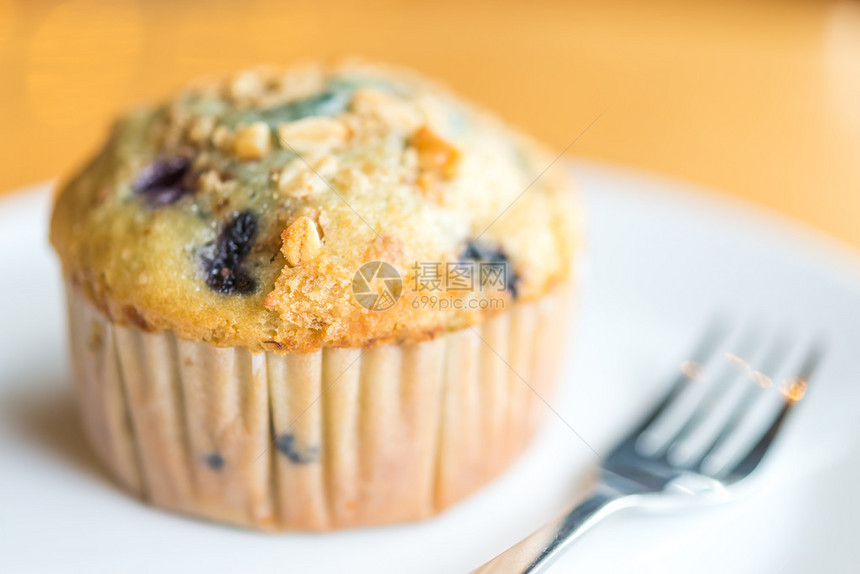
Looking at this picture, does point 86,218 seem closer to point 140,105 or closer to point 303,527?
point 140,105

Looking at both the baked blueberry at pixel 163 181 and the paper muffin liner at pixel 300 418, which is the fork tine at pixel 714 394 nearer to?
the paper muffin liner at pixel 300 418

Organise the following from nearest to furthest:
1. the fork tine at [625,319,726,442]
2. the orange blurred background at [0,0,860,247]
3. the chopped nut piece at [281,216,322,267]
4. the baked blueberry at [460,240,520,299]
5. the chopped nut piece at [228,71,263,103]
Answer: the chopped nut piece at [281,216,322,267]
the baked blueberry at [460,240,520,299]
the chopped nut piece at [228,71,263,103]
the fork tine at [625,319,726,442]
the orange blurred background at [0,0,860,247]

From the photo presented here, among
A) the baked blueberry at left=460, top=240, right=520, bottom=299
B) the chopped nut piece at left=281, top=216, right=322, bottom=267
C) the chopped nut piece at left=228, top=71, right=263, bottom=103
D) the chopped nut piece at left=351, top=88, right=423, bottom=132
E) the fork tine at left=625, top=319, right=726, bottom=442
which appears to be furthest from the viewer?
the fork tine at left=625, top=319, right=726, bottom=442

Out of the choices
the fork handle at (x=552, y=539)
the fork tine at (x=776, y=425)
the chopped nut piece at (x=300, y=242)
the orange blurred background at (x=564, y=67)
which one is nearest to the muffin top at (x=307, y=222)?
the chopped nut piece at (x=300, y=242)

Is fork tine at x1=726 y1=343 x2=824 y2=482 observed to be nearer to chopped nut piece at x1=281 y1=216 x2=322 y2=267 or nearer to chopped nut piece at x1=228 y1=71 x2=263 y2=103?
chopped nut piece at x1=281 y1=216 x2=322 y2=267

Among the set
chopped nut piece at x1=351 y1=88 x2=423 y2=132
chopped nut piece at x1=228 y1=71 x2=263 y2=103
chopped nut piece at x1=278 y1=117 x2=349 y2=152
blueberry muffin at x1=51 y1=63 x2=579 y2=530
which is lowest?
blueberry muffin at x1=51 y1=63 x2=579 y2=530

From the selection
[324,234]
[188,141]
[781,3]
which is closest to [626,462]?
[324,234]

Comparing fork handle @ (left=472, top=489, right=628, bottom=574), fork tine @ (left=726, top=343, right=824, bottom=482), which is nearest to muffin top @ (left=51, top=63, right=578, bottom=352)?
fork handle @ (left=472, top=489, right=628, bottom=574)

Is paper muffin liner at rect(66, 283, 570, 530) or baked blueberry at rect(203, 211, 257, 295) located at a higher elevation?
baked blueberry at rect(203, 211, 257, 295)
